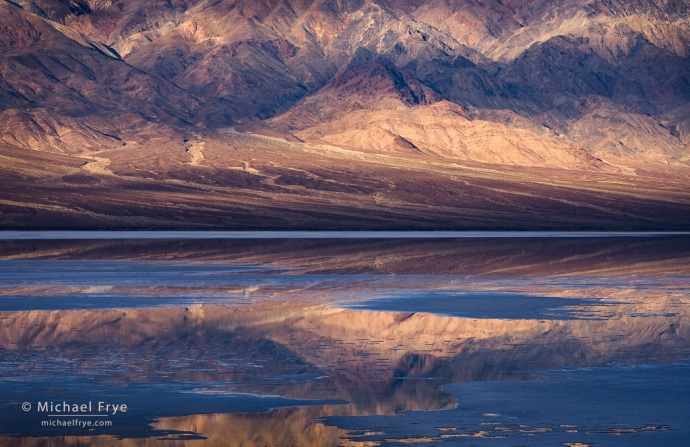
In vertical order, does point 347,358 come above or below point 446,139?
below

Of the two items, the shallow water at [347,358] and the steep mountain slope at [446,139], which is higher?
the steep mountain slope at [446,139]

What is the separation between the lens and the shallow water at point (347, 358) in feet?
37.9

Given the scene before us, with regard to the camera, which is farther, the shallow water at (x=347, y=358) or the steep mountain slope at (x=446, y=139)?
the steep mountain slope at (x=446, y=139)

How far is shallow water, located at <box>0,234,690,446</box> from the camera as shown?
11539mm

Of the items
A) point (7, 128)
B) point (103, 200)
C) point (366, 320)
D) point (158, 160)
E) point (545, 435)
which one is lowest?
point (545, 435)

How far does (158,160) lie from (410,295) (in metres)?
117

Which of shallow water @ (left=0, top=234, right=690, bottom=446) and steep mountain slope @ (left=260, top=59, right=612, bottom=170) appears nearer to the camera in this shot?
shallow water @ (left=0, top=234, right=690, bottom=446)

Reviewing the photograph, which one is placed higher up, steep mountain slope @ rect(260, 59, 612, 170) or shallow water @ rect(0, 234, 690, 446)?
steep mountain slope @ rect(260, 59, 612, 170)

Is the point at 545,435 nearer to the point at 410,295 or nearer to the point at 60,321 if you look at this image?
the point at 60,321

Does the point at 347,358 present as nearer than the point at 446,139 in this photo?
Yes

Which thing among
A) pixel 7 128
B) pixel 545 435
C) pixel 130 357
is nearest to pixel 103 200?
pixel 7 128

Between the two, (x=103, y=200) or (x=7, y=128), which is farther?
(x=7, y=128)

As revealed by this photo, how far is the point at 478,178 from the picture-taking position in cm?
13088

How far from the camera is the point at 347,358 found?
16203mm
